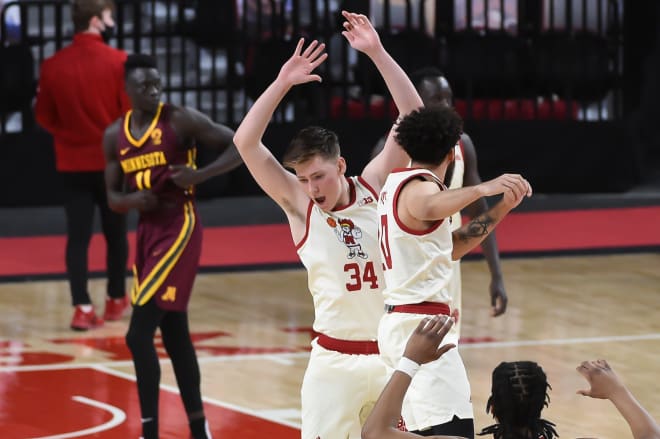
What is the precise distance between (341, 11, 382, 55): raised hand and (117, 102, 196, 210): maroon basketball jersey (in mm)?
1822

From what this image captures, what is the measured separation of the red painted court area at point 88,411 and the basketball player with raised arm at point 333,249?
1.82 metres

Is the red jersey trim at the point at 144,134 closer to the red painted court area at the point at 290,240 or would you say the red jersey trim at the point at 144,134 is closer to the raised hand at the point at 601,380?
the raised hand at the point at 601,380

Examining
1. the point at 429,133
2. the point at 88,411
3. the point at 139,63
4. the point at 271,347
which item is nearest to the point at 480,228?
the point at 429,133

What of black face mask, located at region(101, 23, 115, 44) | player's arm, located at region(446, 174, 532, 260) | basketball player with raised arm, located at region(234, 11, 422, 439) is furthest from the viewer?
black face mask, located at region(101, 23, 115, 44)

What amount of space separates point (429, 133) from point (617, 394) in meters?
1.31

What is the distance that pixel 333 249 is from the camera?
5.57 metres

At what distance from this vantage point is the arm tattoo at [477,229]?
18.4ft

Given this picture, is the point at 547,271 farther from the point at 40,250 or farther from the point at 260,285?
the point at 40,250

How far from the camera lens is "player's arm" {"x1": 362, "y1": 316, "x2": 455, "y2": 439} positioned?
4.28 m

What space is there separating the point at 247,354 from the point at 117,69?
2211mm

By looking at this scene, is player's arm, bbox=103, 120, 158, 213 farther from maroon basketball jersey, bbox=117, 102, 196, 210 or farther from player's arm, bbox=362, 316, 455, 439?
Answer: player's arm, bbox=362, 316, 455, 439

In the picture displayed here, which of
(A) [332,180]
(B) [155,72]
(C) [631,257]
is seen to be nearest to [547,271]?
(C) [631,257]

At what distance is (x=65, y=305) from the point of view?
1096 cm

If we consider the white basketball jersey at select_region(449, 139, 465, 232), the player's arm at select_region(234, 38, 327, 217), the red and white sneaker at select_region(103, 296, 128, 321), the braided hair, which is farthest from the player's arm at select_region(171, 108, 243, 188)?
the braided hair
